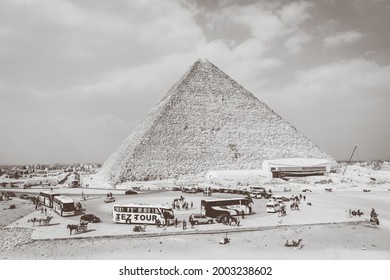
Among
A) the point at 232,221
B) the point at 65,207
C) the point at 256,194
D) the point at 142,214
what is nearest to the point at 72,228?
the point at 142,214

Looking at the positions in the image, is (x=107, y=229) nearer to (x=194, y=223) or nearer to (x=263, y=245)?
(x=194, y=223)

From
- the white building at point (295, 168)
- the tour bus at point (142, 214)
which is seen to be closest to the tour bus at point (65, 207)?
the tour bus at point (142, 214)

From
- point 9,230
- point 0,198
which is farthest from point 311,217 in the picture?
point 0,198

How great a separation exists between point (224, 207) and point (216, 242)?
443 cm

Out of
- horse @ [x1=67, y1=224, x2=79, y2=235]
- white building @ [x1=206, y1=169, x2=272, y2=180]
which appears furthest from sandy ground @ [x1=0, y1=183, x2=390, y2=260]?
white building @ [x1=206, y1=169, x2=272, y2=180]

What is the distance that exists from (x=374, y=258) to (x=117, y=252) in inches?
313

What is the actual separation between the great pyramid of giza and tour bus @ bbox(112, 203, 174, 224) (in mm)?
26884

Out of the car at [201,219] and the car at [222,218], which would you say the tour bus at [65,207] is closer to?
the car at [201,219]

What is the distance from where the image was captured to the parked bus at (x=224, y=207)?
17.7 m

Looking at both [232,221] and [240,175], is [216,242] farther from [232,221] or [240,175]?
[240,175]

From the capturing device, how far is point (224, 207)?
17.9 metres

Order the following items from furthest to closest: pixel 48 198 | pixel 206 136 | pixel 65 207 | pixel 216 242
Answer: pixel 206 136 → pixel 48 198 → pixel 65 207 → pixel 216 242

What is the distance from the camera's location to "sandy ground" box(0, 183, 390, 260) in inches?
478

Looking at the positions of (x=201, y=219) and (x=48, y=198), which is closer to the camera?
(x=201, y=219)
